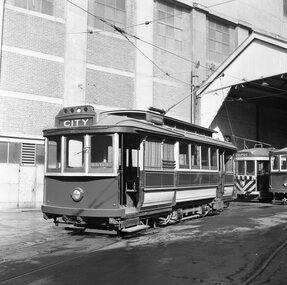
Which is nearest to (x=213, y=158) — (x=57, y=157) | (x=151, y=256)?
(x=57, y=157)

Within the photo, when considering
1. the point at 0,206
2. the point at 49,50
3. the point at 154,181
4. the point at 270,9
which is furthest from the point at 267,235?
the point at 270,9

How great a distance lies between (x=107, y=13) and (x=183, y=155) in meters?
12.0

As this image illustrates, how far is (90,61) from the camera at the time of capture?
20.3 m

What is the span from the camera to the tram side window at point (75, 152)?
9.88 meters

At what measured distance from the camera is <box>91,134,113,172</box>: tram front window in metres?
9.62

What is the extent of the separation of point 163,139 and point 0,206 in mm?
9316

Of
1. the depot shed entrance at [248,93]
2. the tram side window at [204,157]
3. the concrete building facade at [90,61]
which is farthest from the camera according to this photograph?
the depot shed entrance at [248,93]

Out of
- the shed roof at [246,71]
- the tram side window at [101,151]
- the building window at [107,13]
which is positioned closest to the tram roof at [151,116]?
the tram side window at [101,151]

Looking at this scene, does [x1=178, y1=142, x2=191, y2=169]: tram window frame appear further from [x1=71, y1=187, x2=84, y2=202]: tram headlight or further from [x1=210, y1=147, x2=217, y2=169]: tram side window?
[x1=71, y1=187, x2=84, y2=202]: tram headlight

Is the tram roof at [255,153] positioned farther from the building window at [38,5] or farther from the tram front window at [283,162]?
the building window at [38,5]

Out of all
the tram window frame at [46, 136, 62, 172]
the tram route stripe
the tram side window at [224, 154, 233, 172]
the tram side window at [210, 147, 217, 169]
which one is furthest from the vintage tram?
the tram window frame at [46, 136, 62, 172]

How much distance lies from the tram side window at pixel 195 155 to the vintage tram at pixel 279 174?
926cm

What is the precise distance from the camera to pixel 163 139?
11.2 metres

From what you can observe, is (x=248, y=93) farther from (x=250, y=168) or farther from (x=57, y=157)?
(x=57, y=157)
